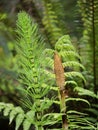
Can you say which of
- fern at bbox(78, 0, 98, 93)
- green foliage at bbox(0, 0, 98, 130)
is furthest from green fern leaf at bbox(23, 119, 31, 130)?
fern at bbox(78, 0, 98, 93)

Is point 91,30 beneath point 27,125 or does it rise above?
above

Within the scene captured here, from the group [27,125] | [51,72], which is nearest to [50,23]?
[51,72]

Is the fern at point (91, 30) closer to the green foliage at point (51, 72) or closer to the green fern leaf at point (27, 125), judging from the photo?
the green foliage at point (51, 72)

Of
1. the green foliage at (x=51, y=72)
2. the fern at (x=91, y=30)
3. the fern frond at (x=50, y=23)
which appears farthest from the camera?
the fern frond at (x=50, y=23)

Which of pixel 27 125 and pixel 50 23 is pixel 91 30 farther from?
pixel 27 125

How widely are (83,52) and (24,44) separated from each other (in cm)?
115

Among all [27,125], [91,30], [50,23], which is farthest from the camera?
[50,23]

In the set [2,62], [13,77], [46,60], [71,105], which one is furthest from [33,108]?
[2,62]

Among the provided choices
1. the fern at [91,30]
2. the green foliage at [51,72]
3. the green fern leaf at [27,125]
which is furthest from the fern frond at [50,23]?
the green fern leaf at [27,125]

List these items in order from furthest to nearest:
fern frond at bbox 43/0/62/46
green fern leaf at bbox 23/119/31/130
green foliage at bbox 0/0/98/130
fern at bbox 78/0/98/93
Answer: fern frond at bbox 43/0/62/46, fern at bbox 78/0/98/93, green fern leaf at bbox 23/119/31/130, green foliage at bbox 0/0/98/130

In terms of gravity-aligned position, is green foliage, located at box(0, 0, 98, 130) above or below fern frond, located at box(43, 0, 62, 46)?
below

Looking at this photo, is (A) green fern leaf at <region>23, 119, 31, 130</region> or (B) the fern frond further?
(B) the fern frond

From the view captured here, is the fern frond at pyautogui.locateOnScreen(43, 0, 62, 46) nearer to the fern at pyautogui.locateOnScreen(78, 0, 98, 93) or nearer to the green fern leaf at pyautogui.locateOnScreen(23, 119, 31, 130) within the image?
the fern at pyautogui.locateOnScreen(78, 0, 98, 93)

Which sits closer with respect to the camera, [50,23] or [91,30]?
[91,30]
